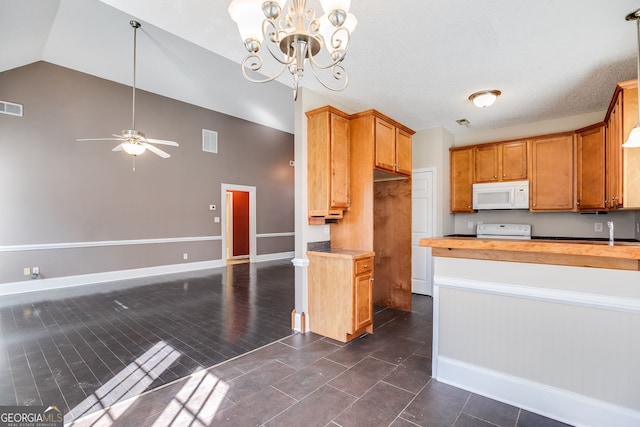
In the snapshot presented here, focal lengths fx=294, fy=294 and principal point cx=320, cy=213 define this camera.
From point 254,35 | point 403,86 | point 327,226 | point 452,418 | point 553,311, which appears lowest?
point 452,418

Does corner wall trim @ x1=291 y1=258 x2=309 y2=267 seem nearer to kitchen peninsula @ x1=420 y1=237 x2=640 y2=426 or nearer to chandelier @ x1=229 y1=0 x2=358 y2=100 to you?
kitchen peninsula @ x1=420 y1=237 x2=640 y2=426

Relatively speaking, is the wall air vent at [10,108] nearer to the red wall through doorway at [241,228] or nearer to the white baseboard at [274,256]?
A: the red wall through doorway at [241,228]

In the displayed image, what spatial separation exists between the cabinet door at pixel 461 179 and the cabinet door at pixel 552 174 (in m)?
0.83

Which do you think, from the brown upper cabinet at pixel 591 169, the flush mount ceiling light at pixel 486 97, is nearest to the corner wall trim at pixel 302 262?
the flush mount ceiling light at pixel 486 97

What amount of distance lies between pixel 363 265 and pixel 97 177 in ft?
17.3

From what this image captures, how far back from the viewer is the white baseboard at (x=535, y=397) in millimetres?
1730

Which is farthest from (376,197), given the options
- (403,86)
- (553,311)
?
(553,311)

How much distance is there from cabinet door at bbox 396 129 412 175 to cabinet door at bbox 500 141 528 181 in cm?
166

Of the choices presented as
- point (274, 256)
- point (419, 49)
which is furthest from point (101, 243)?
point (419, 49)

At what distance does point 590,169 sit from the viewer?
12.2 ft

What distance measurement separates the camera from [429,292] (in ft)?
15.4

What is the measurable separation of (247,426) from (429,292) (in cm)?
367

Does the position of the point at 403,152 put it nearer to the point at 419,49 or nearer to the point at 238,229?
the point at 419,49

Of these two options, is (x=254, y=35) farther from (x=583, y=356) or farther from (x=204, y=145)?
(x=204, y=145)
